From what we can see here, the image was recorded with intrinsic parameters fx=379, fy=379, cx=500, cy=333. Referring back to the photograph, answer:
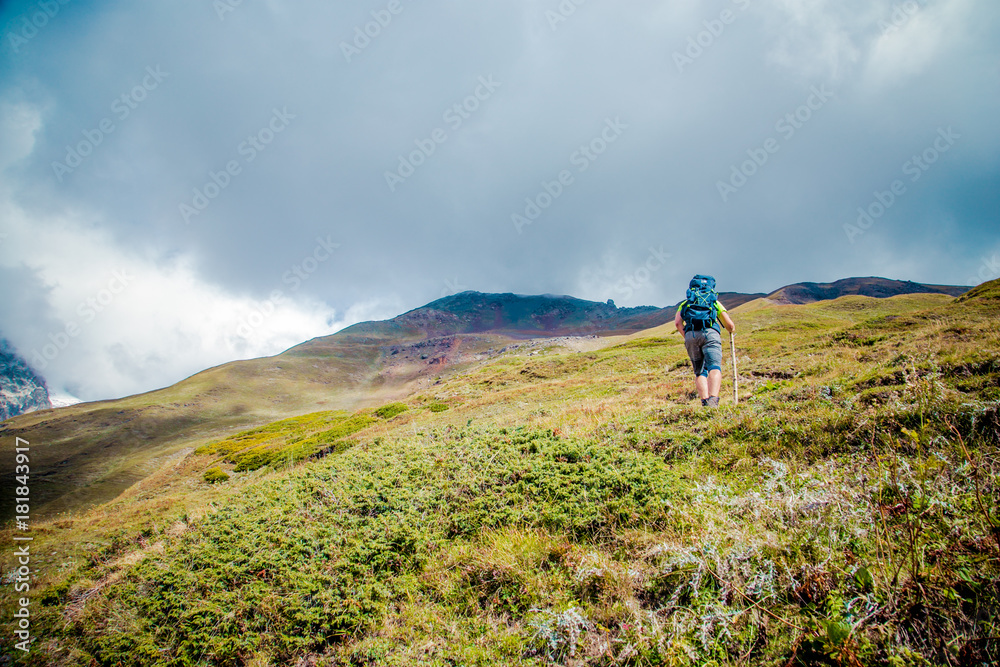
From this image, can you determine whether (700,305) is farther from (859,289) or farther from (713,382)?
(859,289)

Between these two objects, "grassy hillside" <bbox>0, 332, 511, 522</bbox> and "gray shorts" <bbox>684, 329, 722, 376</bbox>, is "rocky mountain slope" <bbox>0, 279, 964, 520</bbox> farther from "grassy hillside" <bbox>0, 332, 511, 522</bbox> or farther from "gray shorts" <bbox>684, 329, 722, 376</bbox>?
"gray shorts" <bbox>684, 329, 722, 376</bbox>

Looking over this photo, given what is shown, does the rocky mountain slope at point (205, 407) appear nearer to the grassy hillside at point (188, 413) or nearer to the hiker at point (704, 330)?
the grassy hillside at point (188, 413)

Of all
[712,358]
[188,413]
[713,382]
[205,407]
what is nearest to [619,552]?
[713,382]

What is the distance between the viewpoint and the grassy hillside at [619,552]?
2.72 m

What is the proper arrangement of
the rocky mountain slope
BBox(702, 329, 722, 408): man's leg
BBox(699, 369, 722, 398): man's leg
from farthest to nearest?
the rocky mountain slope → BBox(702, 329, 722, 408): man's leg → BBox(699, 369, 722, 398): man's leg

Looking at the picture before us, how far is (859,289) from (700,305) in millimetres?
225673

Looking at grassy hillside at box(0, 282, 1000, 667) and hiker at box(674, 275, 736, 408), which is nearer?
grassy hillside at box(0, 282, 1000, 667)

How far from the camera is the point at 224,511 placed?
30.5ft

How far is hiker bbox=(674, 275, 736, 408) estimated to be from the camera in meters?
8.69

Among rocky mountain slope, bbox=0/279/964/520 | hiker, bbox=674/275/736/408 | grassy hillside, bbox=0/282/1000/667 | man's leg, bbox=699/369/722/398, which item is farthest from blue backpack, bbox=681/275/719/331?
rocky mountain slope, bbox=0/279/964/520

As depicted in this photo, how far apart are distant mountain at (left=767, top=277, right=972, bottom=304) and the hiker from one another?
177527 millimetres

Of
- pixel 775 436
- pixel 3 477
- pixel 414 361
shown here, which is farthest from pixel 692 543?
pixel 414 361

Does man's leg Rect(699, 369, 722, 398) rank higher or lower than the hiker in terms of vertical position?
lower

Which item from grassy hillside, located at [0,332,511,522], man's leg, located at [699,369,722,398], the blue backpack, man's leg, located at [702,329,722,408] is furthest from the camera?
grassy hillside, located at [0,332,511,522]
